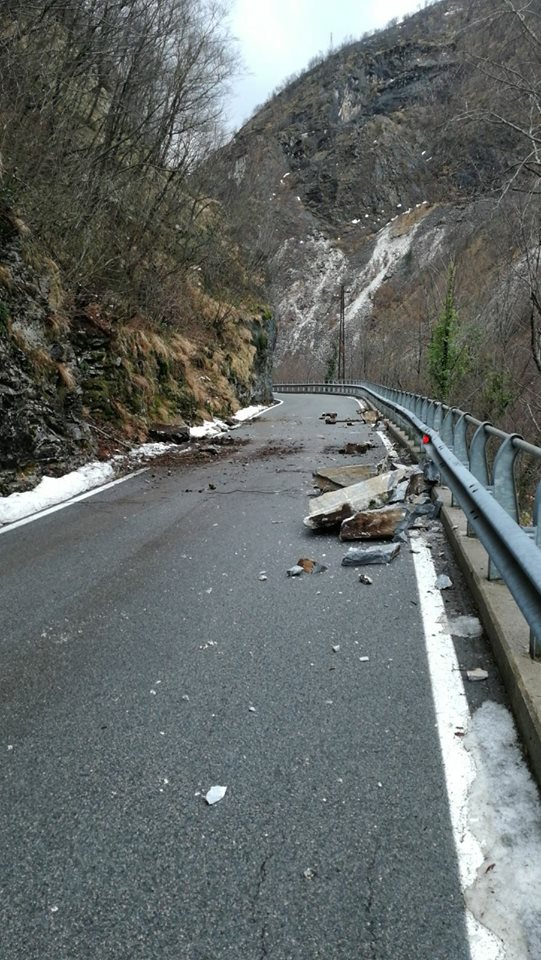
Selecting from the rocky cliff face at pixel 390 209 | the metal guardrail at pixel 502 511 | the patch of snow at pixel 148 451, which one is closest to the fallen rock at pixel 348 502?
the metal guardrail at pixel 502 511

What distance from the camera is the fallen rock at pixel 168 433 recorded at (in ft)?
47.5

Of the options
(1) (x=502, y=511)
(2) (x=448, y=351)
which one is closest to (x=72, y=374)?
(1) (x=502, y=511)

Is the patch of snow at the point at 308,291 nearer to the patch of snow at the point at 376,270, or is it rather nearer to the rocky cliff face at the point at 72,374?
the patch of snow at the point at 376,270

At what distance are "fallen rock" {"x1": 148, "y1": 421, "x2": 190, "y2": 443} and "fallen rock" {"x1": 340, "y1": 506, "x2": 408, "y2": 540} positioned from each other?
8.68 metres

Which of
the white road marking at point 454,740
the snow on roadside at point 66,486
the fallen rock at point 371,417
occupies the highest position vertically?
the white road marking at point 454,740

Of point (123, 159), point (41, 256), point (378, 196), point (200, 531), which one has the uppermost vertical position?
point (378, 196)

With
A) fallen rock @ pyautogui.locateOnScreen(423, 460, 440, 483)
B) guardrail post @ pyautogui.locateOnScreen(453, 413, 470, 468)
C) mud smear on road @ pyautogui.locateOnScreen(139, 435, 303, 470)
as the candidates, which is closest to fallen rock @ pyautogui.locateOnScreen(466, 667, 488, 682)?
guardrail post @ pyautogui.locateOnScreen(453, 413, 470, 468)

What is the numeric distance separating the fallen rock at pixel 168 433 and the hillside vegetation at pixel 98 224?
29cm

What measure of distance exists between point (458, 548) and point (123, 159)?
16721 mm

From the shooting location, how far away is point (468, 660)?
3.67 m

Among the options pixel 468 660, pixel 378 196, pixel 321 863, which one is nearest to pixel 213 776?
pixel 321 863

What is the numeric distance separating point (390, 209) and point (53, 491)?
540 ft

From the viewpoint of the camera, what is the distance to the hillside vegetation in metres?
9.95

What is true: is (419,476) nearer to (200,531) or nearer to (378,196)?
(200,531)
